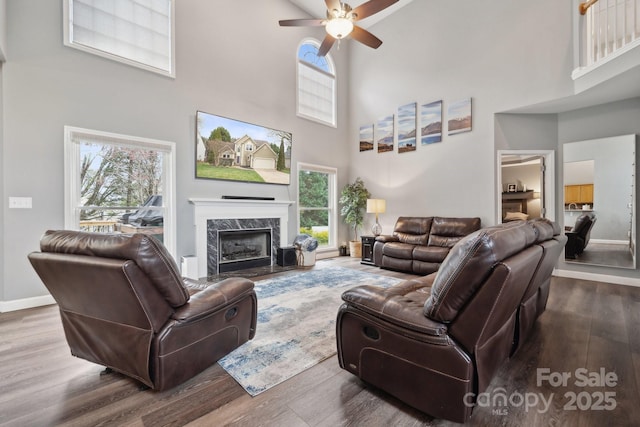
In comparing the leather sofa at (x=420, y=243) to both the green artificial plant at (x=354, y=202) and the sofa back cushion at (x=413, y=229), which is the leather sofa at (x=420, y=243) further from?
the green artificial plant at (x=354, y=202)

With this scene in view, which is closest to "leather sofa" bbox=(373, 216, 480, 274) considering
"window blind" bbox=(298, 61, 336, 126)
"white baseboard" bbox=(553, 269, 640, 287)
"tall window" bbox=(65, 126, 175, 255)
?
"white baseboard" bbox=(553, 269, 640, 287)

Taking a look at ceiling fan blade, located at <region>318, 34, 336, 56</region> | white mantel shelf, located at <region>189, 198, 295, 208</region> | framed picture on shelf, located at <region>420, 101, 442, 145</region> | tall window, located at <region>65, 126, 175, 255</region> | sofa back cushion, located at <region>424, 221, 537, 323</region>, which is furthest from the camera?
framed picture on shelf, located at <region>420, 101, 442, 145</region>

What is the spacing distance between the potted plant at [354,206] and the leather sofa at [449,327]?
473 centimetres

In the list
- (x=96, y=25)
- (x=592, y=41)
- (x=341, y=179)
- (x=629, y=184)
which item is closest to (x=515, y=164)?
(x=629, y=184)

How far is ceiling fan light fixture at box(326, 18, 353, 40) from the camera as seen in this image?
340cm

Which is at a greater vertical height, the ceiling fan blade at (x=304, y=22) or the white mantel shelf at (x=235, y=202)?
the ceiling fan blade at (x=304, y=22)

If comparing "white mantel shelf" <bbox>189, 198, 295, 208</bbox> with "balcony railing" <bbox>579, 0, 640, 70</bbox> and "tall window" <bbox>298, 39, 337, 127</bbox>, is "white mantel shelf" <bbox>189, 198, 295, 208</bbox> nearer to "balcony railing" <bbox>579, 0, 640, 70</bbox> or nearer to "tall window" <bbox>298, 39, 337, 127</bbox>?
"tall window" <bbox>298, 39, 337, 127</bbox>

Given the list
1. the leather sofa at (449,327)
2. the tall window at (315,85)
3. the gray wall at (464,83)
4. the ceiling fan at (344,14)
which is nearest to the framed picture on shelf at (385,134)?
the gray wall at (464,83)

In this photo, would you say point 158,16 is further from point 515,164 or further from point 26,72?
point 515,164

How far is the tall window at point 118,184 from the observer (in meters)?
3.50

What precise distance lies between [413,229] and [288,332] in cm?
376

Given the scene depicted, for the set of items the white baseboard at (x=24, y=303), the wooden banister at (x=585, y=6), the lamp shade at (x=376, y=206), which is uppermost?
the wooden banister at (x=585, y=6)

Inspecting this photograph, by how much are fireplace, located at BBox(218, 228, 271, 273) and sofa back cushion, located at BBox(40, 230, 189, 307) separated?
10.1 feet

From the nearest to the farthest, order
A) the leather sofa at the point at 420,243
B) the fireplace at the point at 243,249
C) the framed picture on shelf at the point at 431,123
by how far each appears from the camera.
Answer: the leather sofa at the point at 420,243, the fireplace at the point at 243,249, the framed picture on shelf at the point at 431,123
